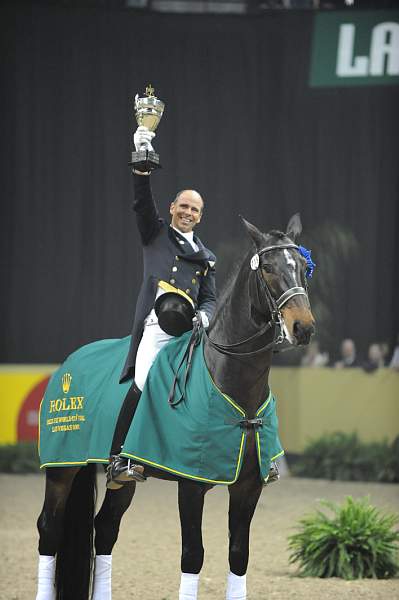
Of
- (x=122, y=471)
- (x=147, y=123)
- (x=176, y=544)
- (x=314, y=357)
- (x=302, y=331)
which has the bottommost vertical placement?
(x=176, y=544)

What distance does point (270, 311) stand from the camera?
399 cm

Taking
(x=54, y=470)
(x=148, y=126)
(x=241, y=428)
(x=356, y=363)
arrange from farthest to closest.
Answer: (x=356, y=363) < (x=54, y=470) < (x=148, y=126) < (x=241, y=428)

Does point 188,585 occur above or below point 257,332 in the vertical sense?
below

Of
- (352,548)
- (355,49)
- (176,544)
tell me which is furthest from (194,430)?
(355,49)

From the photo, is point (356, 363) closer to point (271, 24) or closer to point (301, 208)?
point (301, 208)

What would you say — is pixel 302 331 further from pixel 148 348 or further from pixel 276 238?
pixel 148 348

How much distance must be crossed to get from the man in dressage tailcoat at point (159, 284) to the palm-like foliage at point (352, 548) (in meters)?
2.23

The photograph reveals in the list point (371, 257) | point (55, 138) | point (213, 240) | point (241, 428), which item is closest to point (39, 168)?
point (55, 138)

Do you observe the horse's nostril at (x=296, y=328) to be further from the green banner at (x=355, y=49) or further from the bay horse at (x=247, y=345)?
the green banner at (x=355, y=49)

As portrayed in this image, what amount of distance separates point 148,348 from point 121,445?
452 millimetres

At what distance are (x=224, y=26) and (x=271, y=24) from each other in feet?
1.86

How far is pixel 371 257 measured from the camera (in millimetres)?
12000

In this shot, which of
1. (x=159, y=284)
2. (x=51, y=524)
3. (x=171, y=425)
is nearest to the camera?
(x=171, y=425)

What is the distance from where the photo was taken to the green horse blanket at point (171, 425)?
13.7 ft
